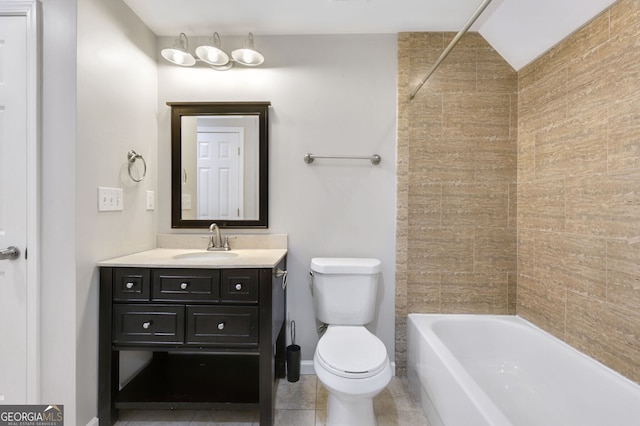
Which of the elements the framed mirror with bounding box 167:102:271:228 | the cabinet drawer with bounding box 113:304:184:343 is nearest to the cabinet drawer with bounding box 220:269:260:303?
the cabinet drawer with bounding box 113:304:184:343

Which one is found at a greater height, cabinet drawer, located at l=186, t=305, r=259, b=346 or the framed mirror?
A: the framed mirror

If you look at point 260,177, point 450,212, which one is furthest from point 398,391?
point 260,177

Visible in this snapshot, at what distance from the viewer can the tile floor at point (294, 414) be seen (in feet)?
5.13

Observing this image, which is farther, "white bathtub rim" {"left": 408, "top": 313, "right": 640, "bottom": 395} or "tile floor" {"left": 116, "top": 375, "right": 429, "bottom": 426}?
"tile floor" {"left": 116, "top": 375, "right": 429, "bottom": 426}

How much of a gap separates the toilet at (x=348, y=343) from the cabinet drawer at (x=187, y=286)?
62 cm

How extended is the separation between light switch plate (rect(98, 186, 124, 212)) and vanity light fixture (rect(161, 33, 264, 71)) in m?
0.92

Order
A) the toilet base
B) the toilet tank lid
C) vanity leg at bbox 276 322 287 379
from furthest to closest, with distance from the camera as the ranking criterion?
1. vanity leg at bbox 276 322 287 379
2. the toilet tank lid
3. the toilet base

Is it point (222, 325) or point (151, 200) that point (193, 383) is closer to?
point (222, 325)

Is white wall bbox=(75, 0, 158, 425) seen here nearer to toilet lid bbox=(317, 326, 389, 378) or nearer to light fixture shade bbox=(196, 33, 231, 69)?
light fixture shade bbox=(196, 33, 231, 69)

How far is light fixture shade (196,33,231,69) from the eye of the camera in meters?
1.84

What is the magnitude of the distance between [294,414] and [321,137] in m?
1.70

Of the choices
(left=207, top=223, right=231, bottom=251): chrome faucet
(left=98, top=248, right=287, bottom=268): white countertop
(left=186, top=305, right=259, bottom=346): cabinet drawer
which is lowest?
(left=186, top=305, right=259, bottom=346): cabinet drawer

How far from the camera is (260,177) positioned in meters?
Answer: 2.01

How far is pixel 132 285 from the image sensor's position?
146 centimetres
